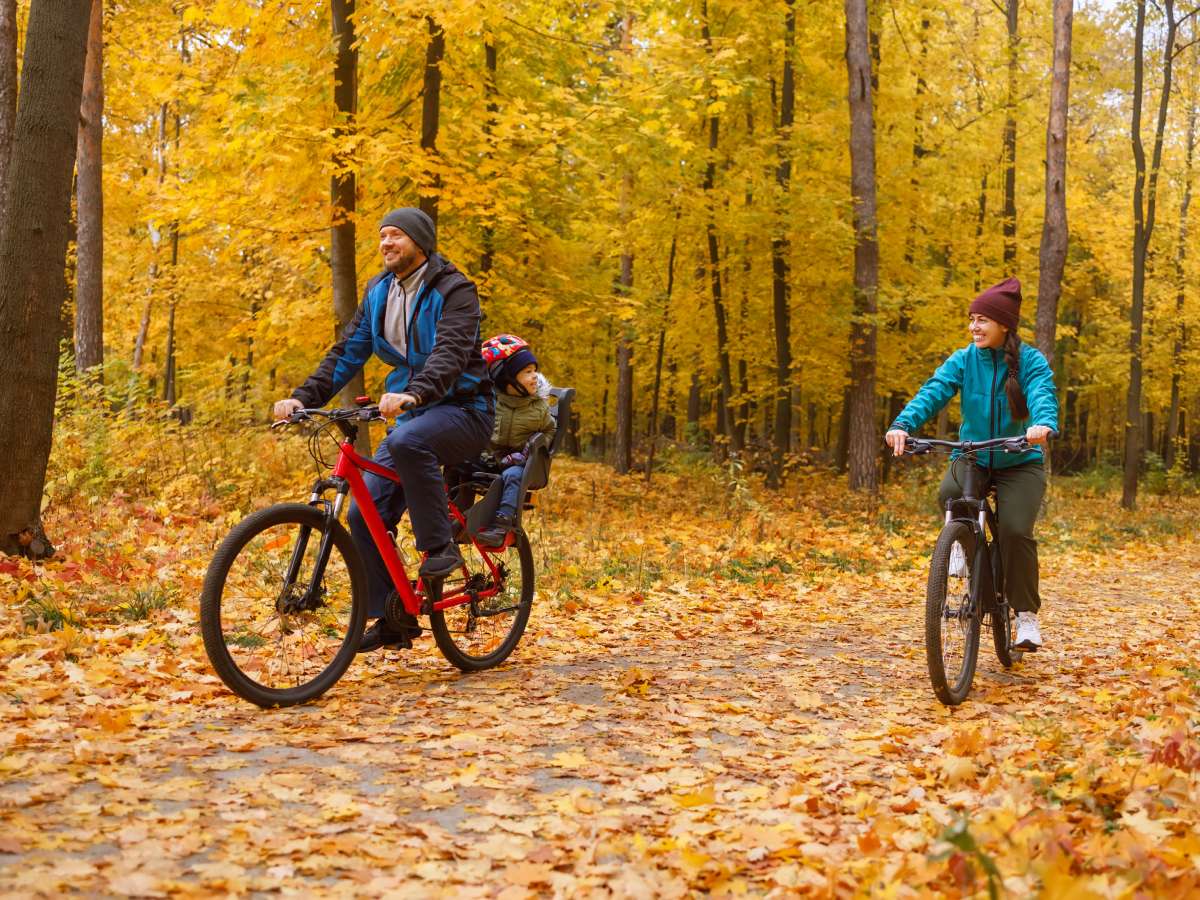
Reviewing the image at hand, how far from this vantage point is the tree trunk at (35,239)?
6.77 m

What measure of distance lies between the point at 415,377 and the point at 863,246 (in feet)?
42.0

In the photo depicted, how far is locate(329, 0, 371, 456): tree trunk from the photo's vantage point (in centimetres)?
1046

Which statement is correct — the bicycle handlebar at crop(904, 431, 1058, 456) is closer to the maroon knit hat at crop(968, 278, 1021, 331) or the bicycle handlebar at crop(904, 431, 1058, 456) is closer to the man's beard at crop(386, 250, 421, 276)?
the maroon knit hat at crop(968, 278, 1021, 331)

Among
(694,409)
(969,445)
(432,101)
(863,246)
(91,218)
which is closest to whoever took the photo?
(969,445)

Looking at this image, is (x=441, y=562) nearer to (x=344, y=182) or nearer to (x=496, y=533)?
(x=496, y=533)

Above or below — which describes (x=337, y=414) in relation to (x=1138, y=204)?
below

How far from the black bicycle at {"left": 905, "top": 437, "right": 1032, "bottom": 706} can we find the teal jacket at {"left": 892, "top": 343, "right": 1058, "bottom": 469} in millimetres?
131

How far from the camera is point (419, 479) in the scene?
16.2 feet

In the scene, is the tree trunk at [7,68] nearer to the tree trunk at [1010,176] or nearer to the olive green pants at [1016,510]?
the olive green pants at [1016,510]

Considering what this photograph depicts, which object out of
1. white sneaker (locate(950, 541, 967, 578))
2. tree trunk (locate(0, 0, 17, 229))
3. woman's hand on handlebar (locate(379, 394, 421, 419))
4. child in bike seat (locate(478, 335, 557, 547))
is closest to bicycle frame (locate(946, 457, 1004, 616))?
white sneaker (locate(950, 541, 967, 578))

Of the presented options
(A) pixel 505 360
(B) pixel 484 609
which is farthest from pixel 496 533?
(A) pixel 505 360

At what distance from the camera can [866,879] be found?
110 inches

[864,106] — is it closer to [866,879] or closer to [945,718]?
[945,718]

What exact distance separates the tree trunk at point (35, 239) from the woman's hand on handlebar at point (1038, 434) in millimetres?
6114
